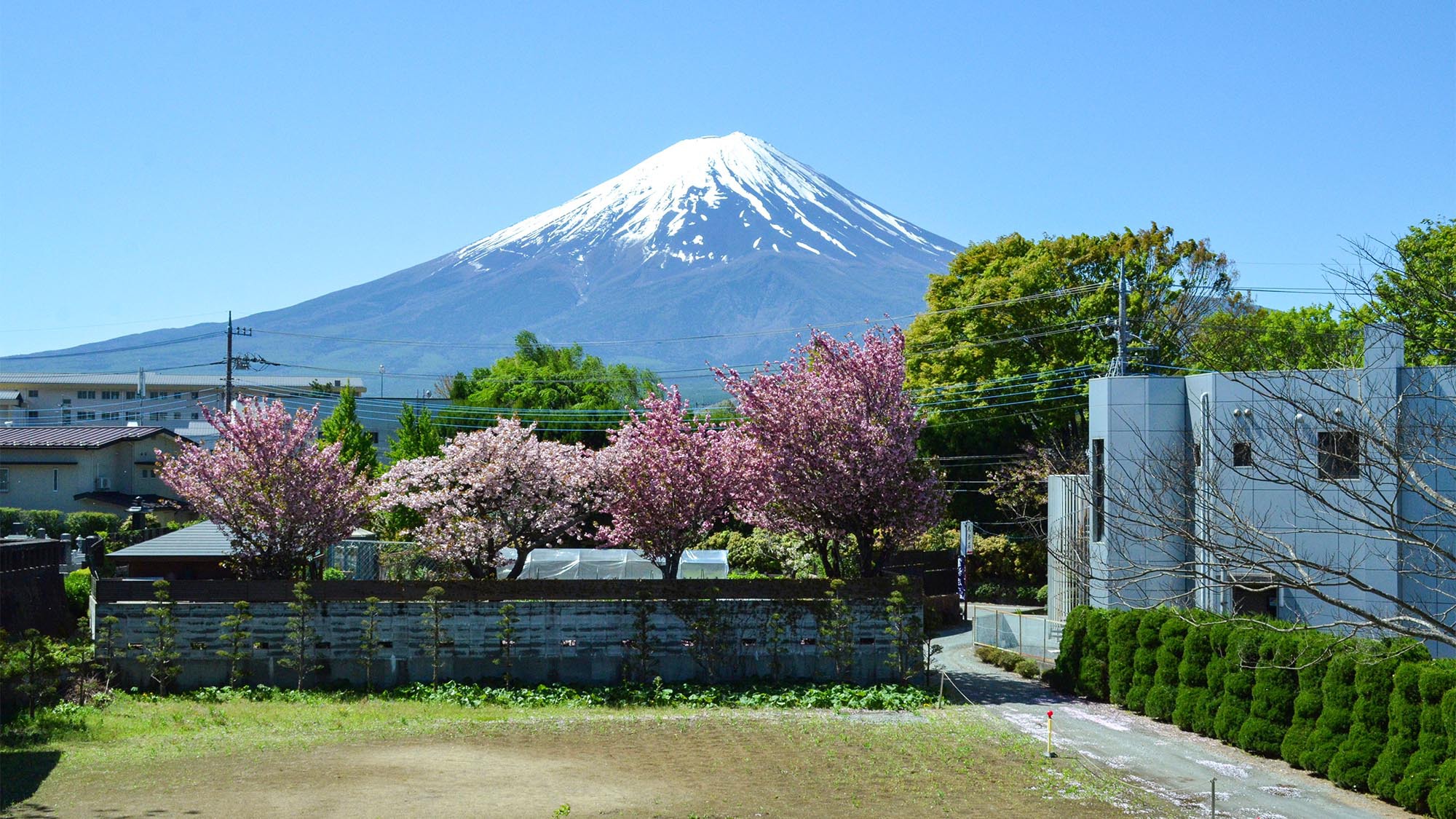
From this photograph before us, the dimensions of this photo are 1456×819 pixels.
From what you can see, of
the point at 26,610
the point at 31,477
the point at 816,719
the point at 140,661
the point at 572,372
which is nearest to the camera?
the point at 816,719

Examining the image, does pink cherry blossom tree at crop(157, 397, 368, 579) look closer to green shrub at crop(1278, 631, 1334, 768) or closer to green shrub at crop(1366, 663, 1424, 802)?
green shrub at crop(1278, 631, 1334, 768)

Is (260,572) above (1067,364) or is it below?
below

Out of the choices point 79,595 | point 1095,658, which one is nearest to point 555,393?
point 79,595

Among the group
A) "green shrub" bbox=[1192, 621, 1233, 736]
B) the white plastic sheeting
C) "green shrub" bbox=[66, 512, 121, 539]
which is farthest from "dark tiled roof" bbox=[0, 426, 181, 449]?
"green shrub" bbox=[1192, 621, 1233, 736]

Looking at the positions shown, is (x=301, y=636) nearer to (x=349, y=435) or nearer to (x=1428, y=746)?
(x=1428, y=746)

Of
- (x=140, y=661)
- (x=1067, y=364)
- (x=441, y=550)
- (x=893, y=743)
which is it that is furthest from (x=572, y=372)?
(x=893, y=743)

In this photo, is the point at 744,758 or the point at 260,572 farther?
the point at 260,572

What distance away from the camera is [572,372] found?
300ft

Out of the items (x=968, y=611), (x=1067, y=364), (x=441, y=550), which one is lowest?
(x=968, y=611)

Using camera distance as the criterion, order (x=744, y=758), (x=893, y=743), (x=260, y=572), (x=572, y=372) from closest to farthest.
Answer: (x=744, y=758)
(x=893, y=743)
(x=260, y=572)
(x=572, y=372)

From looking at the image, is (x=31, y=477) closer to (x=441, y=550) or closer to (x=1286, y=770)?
(x=441, y=550)

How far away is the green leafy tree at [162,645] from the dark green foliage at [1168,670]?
18633 mm

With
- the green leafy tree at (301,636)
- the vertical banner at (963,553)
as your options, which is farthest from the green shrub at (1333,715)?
the vertical banner at (963,553)

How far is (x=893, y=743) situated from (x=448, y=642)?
9.80m
